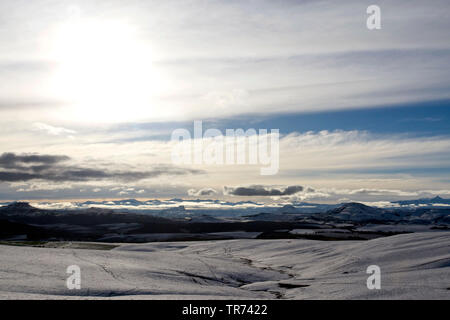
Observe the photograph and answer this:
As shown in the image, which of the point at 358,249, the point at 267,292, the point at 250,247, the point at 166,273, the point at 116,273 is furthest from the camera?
the point at 250,247

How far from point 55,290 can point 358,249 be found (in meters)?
32.3

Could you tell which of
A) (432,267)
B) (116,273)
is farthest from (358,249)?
(116,273)

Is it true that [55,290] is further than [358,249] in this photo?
No

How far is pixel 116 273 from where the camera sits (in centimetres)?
2683

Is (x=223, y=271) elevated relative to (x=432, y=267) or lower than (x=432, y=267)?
lower

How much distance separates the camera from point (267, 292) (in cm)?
2458

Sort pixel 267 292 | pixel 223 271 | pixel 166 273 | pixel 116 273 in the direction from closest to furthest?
pixel 267 292 → pixel 116 273 → pixel 166 273 → pixel 223 271
